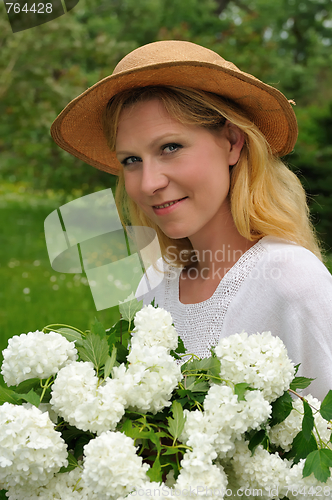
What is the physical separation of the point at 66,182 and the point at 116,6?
5.82 meters

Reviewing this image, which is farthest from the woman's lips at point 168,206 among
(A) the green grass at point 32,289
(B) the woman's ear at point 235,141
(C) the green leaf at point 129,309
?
(A) the green grass at point 32,289

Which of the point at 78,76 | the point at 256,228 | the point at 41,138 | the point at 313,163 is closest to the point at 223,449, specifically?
the point at 256,228

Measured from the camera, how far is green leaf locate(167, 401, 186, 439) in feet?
3.81

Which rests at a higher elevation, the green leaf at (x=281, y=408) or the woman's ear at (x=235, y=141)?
the woman's ear at (x=235, y=141)

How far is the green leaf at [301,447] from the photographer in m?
1.25

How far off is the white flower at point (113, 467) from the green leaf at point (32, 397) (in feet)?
0.59

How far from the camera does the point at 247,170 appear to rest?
2.24m

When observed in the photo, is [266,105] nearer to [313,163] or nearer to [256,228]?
[256,228]

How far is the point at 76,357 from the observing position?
135 cm

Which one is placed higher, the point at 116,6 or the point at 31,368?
the point at 31,368

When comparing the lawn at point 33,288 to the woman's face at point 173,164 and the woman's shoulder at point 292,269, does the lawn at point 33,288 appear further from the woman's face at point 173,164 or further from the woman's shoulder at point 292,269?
the woman's shoulder at point 292,269

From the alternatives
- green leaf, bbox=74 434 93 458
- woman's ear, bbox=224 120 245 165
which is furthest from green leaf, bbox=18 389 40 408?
woman's ear, bbox=224 120 245 165

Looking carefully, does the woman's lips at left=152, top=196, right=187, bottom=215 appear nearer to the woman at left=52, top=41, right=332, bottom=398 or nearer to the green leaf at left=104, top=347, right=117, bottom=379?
the woman at left=52, top=41, right=332, bottom=398

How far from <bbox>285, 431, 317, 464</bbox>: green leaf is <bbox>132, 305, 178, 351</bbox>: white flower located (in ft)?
1.23
